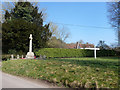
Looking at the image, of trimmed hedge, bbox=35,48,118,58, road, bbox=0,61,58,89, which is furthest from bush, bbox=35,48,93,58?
road, bbox=0,61,58,89

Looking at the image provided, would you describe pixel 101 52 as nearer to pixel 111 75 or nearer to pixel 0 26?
pixel 0 26

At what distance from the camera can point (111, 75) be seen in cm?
625

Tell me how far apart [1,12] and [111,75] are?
3035 centimetres


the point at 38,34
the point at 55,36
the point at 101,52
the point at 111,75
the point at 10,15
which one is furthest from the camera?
the point at 55,36

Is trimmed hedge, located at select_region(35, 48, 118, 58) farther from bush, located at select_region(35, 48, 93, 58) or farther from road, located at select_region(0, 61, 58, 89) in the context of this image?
road, located at select_region(0, 61, 58, 89)

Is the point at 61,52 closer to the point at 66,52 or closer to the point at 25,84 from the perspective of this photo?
the point at 66,52

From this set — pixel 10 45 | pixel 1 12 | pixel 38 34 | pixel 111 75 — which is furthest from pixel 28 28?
pixel 111 75

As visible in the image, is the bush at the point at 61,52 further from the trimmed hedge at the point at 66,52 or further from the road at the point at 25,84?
the road at the point at 25,84

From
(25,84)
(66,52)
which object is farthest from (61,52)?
(25,84)

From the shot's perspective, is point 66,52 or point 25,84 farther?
point 66,52

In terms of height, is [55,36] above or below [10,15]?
below

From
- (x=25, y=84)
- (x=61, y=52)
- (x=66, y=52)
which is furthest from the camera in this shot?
(x=66, y=52)

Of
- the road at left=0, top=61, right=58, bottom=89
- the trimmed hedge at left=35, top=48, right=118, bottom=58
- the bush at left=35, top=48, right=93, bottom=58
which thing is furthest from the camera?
the trimmed hedge at left=35, top=48, right=118, bottom=58

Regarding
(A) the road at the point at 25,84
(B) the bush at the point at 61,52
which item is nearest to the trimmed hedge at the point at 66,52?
(B) the bush at the point at 61,52
